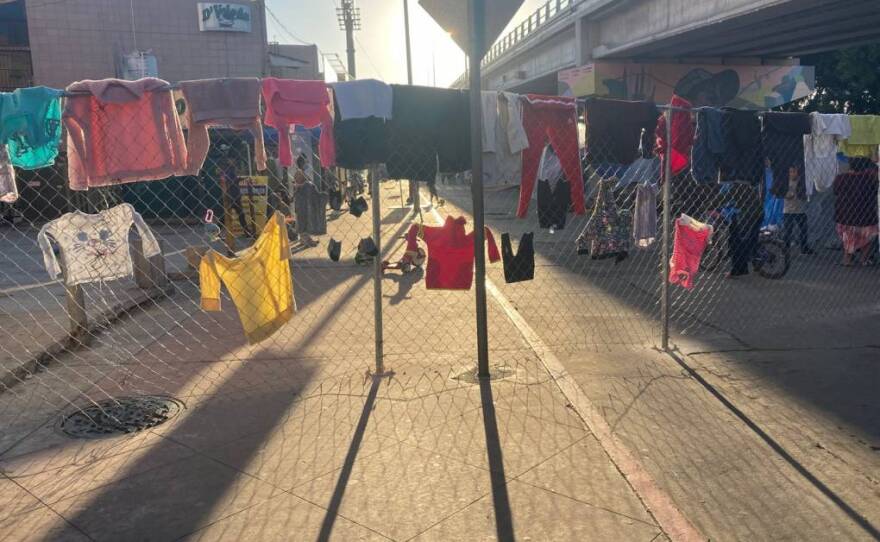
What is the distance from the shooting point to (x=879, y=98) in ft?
89.3

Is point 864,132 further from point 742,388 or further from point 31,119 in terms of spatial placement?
point 31,119

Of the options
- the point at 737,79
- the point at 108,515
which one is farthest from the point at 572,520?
the point at 737,79

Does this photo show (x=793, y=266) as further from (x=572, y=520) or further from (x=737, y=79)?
(x=737, y=79)

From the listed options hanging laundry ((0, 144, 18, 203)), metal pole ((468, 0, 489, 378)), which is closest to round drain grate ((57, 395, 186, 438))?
hanging laundry ((0, 144, 18, 203))

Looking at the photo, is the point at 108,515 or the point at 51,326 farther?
the point at 51,326

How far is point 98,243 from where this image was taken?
611 cm

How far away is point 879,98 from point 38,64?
34.7 metres

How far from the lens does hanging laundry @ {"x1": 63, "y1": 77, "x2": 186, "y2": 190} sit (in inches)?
209

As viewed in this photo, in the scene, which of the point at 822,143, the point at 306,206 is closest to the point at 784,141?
the point at 822,143

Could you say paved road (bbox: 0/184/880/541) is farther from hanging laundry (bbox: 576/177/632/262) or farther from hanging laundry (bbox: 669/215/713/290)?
hanging laundry (bbox: 576/177/632/262)

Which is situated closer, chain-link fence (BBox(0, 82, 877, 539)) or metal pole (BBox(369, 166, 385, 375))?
chain-link fence (BBox(0, 82, 877, 539))

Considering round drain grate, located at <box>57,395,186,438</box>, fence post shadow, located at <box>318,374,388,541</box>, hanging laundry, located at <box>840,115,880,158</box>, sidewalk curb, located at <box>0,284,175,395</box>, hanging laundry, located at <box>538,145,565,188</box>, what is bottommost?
fence post shadow, located at <box>318,374,388,541</box>

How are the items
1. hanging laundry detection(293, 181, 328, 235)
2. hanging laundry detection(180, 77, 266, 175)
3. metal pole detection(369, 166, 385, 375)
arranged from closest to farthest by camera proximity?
1. hanging laundry detection(180, 77, 266, 175)
2. metal pole detection(369, 166, 385, 375)
3. hanging laundry detection(293, 181, 328, 235)

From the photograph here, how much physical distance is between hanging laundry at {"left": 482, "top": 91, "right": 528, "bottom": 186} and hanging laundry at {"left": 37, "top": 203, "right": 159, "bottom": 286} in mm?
3100
